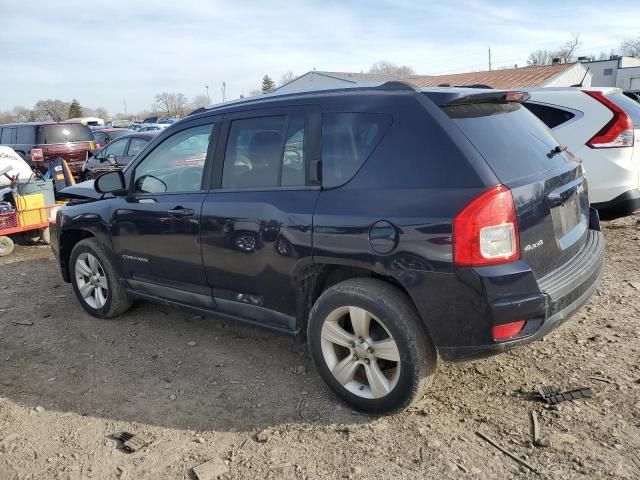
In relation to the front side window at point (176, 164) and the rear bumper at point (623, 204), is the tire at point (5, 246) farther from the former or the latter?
the rear bumper at point (623, 204)

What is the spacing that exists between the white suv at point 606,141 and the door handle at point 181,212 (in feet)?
12.8

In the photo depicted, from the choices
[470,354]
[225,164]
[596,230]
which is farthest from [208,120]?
[596,230]

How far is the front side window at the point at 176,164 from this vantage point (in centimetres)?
383

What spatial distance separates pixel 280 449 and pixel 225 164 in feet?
6.10

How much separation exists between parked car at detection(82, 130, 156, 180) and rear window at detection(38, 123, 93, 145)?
8.67 ft

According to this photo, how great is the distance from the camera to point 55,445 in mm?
2988

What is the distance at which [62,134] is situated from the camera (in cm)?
1480

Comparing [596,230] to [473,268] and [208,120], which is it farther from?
[208,120]

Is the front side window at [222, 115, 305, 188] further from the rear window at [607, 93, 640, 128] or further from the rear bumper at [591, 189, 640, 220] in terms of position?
the rear window at [607, 93, 640, 128]

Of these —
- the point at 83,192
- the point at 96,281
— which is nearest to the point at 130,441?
the point at 96,281

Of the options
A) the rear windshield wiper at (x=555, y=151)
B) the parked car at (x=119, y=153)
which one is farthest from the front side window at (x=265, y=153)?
the parked car at (x=119, y=153)

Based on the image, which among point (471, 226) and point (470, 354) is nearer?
point (471, 226)

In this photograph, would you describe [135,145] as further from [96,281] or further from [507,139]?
[507,139]

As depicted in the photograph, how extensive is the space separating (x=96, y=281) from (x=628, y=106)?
18.7ft
